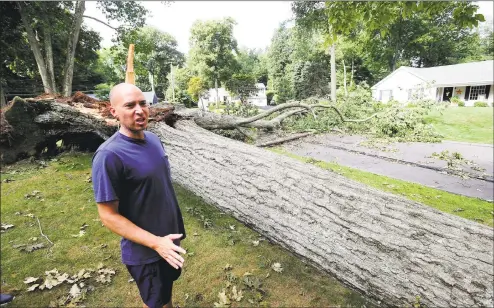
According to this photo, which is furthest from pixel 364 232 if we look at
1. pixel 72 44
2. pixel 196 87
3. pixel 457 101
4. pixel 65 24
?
pixel 72 44

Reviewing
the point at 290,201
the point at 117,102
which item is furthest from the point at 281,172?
the point at 117,102

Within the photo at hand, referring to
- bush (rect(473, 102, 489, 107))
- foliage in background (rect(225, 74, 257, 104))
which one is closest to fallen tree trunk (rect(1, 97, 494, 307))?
foliage in background (rect(225, 74, 257, 104))

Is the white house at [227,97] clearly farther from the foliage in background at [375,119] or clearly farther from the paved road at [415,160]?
the foliage in background at [375,119]

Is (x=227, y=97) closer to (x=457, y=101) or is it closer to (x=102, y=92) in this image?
(x=102, y=92)

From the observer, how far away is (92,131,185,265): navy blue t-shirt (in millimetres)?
1397

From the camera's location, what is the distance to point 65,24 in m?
8.12

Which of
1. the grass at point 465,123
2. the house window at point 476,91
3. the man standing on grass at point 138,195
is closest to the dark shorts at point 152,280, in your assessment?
the man standing on grass at point 138,195

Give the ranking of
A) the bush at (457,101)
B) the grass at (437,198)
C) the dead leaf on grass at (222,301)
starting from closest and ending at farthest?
the dead leaf on grass at (222,301) < the grass at (437,198) < the bush at (457,101)

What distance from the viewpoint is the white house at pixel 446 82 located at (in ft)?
14.1

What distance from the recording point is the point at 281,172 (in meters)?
3.15

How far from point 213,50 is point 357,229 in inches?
197

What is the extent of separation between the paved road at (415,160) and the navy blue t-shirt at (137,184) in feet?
18.4

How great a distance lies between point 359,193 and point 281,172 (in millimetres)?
937

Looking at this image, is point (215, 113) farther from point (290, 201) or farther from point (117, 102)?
point (117, 102)
